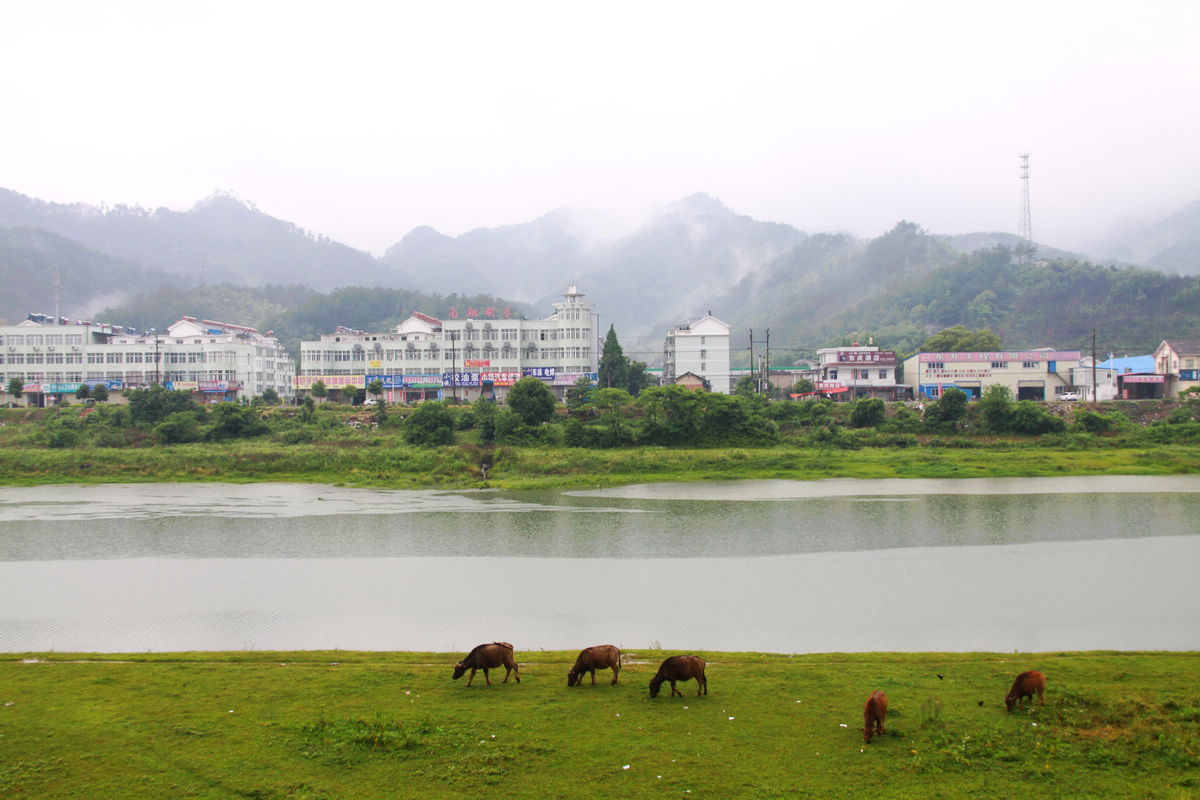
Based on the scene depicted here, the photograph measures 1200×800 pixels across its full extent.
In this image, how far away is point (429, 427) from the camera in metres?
38.0

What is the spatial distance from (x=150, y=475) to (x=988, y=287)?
3006 inches

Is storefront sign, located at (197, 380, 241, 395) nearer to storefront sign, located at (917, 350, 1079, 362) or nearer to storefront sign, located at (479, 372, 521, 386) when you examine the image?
storefront sign, located at (479, 372, 521, 386)

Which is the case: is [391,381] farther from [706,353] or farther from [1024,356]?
[1024,356]

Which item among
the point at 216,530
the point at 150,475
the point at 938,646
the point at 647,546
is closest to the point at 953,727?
the point at 938,646

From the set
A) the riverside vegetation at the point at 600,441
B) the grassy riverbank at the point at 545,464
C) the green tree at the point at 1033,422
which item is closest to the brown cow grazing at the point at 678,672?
the grassy riverbank at the point at 545,464

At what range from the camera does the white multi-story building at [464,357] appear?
53.0 metres

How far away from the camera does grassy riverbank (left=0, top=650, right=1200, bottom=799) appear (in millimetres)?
6379

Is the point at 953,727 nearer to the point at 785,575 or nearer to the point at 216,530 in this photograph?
the point at 785,575

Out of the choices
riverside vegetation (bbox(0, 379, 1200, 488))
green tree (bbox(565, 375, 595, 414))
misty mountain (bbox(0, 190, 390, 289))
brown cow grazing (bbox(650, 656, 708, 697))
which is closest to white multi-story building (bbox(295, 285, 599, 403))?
green tree (bbox(565, 375, 595, 414))

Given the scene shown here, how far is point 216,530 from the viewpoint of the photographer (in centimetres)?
2212

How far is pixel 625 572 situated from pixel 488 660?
7.66 meters

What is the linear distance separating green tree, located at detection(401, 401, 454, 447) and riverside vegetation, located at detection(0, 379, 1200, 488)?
0.24 feet

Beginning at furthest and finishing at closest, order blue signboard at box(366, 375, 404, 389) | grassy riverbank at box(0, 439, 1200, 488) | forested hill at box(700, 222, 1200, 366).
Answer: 1. forested hill at box(700, 222, 1200, 366)
2. blue signboard at box(366, 375, 404, 389)
3. grassy riverbank at box(0, 439, 1200, 488)

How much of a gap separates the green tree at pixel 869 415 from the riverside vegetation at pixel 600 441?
56 millimetres
